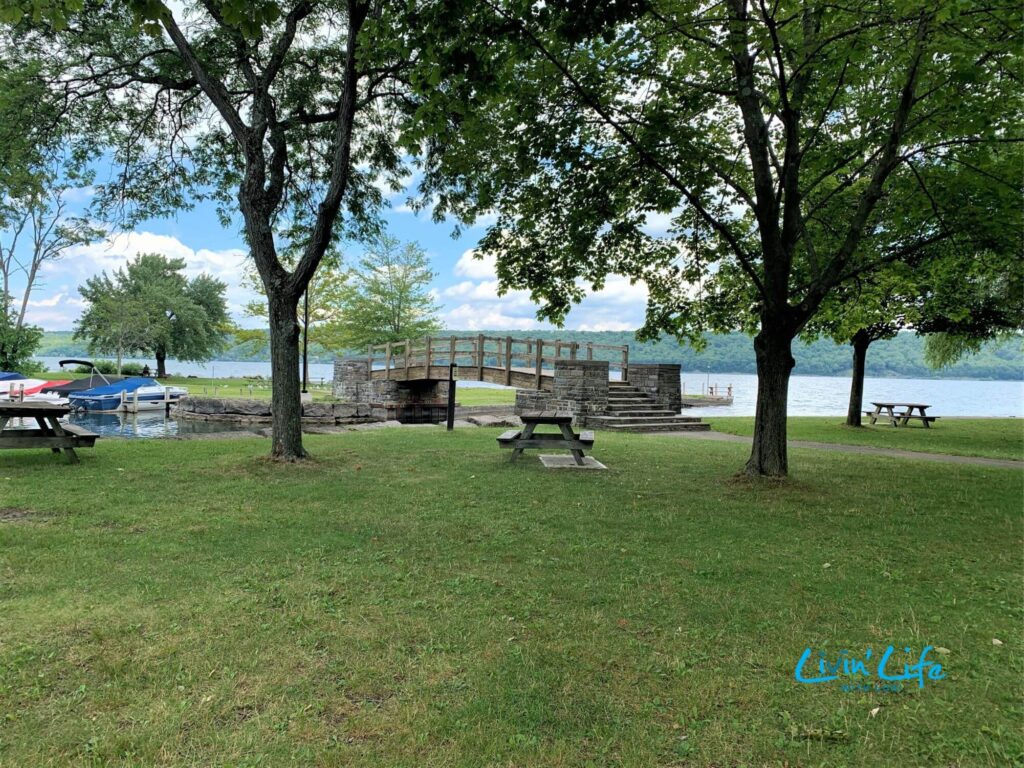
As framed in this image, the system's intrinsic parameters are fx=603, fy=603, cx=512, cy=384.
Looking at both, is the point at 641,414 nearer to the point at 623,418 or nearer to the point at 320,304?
the point at 623,418

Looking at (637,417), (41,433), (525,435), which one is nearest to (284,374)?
(41,433)

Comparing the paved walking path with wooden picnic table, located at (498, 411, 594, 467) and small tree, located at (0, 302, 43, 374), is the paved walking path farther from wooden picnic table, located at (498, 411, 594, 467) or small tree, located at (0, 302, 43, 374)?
small tree, located at (0, 302, 43, 374)

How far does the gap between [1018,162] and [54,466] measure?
13072 mm

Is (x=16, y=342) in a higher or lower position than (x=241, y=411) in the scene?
higher

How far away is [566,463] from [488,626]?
19.3 feet

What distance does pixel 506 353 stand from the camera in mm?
21938

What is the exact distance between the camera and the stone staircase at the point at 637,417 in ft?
54.5

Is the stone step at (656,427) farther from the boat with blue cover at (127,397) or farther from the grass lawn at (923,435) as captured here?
the boat with blue cover at (127,397)

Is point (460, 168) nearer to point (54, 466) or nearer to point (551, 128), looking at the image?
point (551, 128)

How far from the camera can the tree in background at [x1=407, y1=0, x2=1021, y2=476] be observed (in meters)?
5.86

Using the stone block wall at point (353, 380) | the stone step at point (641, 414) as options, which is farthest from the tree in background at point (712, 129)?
the stone block wall at point (353, 380)

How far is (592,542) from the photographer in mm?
4977

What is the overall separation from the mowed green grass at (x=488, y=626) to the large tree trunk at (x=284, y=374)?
1857 millimetres

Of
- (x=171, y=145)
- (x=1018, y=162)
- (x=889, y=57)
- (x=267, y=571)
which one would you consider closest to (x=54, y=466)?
(x=267, y=571)
